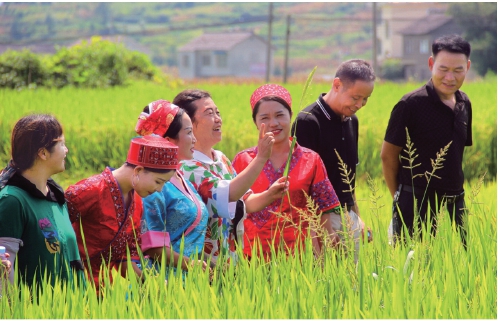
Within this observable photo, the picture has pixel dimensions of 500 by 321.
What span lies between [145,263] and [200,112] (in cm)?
75

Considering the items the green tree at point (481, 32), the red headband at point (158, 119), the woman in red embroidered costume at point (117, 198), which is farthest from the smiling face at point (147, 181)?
the green tree at point (481, 32)

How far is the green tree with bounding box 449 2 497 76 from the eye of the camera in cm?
4594

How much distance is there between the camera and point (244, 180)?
3.19 m

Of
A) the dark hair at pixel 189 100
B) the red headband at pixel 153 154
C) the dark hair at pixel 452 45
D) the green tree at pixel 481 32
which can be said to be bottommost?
the red headband at pixel 153 154

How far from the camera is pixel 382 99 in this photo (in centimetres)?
1341

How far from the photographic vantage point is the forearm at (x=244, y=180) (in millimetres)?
3148

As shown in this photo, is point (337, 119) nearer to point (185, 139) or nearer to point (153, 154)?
point (185, 139)

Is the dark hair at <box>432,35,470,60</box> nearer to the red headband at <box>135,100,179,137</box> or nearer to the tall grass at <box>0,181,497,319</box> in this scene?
the tall grass at <box>0,181,497,319</box>

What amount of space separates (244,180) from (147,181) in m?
0.52

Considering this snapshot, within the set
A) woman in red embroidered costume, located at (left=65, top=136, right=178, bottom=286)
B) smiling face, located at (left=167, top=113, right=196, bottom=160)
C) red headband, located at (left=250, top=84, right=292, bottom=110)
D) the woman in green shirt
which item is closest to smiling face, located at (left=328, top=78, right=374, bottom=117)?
red headband, located at (left=250, top=84, right=292, bottom=110)

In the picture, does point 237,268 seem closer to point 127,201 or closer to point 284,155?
point 127,201

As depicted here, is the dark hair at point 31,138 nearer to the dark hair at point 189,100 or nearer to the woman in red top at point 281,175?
the dark hair at point 189,100

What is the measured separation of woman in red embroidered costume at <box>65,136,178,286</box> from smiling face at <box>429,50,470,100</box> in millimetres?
1907

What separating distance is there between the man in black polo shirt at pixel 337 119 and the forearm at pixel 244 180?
0.71 metres
